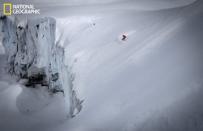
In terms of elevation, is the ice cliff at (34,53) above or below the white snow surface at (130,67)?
above

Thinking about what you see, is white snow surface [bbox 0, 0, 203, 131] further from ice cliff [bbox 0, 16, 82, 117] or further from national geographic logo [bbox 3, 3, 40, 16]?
ice cliff [bbox 0, 16, 82, 117]

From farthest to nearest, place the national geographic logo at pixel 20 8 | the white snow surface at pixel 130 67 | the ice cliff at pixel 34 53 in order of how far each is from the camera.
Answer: the ice cliff at pixel 34 53, the national geographic logo at pixel 20 8, the white snow surface at pixel 130 67

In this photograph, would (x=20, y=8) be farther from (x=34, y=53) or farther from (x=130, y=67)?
(x=130, y=67)

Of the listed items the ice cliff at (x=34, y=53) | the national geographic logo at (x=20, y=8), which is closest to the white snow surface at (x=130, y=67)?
the national geographic logo at (x=20, y=8)

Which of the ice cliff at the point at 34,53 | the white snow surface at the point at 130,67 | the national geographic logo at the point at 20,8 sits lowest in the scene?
the white snow surface at the point at 130,67

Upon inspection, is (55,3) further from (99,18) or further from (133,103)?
(133,103)

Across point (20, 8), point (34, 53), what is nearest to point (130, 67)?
point (20, 8)

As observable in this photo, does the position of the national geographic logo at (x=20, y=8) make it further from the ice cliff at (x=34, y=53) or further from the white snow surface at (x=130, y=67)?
the ice cliff at (x=34, y=53)

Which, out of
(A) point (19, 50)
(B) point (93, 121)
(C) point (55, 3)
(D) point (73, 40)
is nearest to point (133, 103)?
(B) point (93, 121)

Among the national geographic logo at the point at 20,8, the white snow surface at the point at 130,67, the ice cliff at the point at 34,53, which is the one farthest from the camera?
the ice cliff at the point at 34,53
